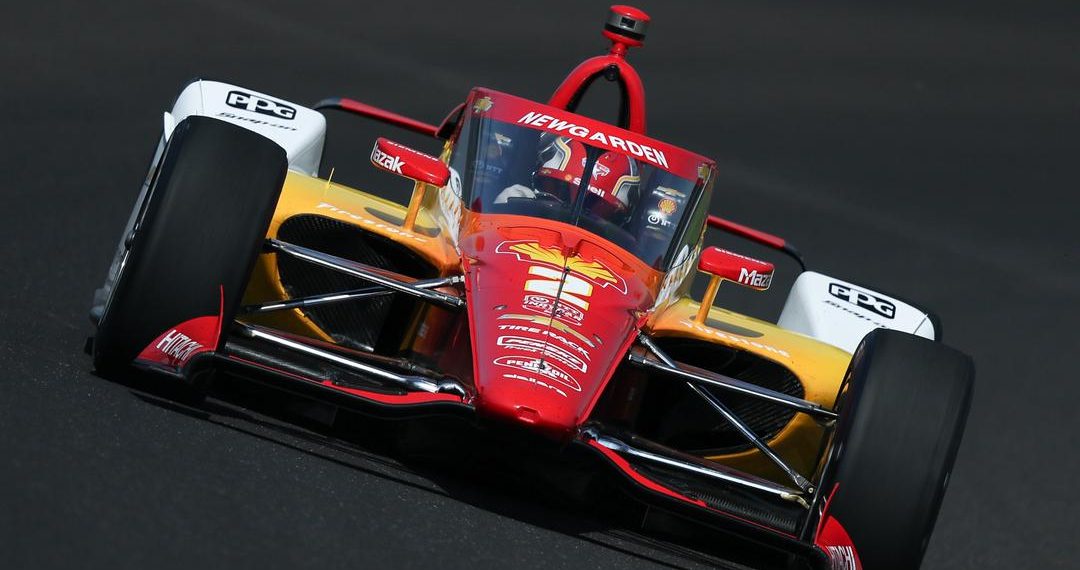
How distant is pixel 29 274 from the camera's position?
9.31m

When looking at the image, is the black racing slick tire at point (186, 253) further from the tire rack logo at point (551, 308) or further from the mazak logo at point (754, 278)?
the mazak logo at point (754, 278)

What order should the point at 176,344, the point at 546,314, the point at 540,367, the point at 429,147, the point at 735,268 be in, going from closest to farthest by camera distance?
the point at 540,367
the point at 176,344
the point at 546,314
the point at 735,268
the point at 429,147

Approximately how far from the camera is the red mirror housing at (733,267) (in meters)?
7.66

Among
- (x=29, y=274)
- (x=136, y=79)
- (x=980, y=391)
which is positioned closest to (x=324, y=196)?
(x=29, y=274)

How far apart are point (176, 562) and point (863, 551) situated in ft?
8.30

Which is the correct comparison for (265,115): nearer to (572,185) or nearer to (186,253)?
(572,185)

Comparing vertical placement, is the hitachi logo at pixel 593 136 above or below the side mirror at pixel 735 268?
above

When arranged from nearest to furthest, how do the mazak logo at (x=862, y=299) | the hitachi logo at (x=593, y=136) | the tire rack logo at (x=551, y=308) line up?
the tire rack logo at (x=551, y=308) → the hitachi logo at (x=593, y=136) → the mazak logo at (x=862, y=299)

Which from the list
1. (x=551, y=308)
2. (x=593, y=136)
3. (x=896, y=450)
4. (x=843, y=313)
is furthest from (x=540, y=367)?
(x=843, y=313)

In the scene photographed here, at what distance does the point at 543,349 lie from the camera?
258 inches

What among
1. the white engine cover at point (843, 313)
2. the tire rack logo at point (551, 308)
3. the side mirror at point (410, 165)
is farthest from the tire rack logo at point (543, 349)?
the white engine cover at point (843, 313)

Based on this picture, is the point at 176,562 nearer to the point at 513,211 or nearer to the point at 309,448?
the point at 309,448

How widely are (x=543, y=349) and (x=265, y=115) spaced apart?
3.67 metres

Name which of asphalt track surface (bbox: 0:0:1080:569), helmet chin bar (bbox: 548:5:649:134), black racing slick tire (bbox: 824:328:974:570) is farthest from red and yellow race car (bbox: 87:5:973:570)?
helmet chin bar (bbox: 548:5:649:134)
